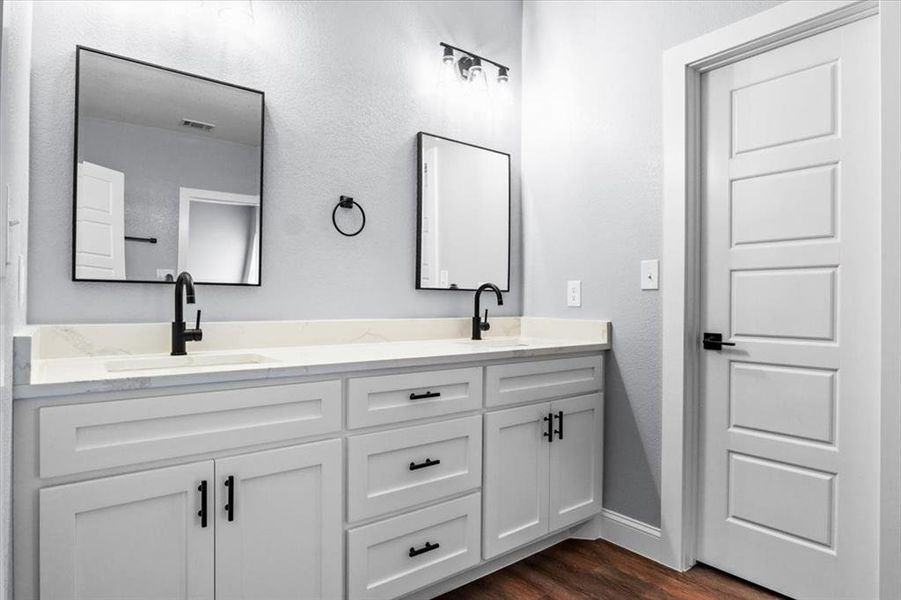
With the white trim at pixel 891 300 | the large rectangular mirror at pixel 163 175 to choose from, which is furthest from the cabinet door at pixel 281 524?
the white trim at pixel 891 300

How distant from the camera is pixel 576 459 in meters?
2.22

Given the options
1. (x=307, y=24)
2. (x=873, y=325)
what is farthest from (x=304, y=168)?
(x=873, y=325)

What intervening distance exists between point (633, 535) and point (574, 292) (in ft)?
3.42

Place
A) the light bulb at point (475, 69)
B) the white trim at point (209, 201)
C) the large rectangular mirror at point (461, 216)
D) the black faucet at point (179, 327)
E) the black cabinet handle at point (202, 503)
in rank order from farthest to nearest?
the light bulb at point (475, 69)
the large rectangular mirror at point (461, 216)
the white trim at point (209, 201)
the black faucet at point (179, 327)
the black cabinet handle at point (202, 503)

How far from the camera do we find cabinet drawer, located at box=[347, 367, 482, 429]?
160 cm

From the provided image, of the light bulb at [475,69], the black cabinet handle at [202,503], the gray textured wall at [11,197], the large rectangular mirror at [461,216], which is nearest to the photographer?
the gray textured wall at [11,197]

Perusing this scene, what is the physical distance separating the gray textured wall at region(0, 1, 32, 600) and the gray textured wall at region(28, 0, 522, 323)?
0.11m

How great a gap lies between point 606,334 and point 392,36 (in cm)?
155

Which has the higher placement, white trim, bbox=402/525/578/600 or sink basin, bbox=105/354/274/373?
sink basin, bbox=105/354/274/373

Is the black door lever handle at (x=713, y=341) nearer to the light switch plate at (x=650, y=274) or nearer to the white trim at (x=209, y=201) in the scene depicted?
the light switch plate at (x=650, y=274)

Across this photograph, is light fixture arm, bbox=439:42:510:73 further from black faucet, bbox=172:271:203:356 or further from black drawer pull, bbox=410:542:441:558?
black drawer pull, bbox=410:542:441:558

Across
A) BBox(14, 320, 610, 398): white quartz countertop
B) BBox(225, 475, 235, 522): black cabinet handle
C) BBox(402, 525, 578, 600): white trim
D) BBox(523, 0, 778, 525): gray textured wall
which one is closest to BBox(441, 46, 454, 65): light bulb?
BBox(523, 0, 778, 525): gray textured wall

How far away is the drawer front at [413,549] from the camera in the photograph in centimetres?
160

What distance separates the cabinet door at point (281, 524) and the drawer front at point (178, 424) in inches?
2.4
